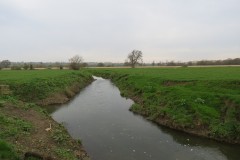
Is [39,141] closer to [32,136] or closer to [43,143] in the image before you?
[43,143]

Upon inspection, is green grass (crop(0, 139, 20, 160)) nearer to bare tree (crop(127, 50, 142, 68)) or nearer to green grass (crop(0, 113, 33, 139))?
green grass (crop(0, 113, 33, 139))

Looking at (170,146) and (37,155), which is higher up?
(37,155)

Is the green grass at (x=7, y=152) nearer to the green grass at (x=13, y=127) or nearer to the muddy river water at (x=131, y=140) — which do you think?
the green grass at (x=13, y=127)

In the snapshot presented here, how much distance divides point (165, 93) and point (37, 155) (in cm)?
1962

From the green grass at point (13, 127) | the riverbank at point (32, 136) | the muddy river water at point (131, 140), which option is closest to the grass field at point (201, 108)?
the muddy river water at point (131, 140)

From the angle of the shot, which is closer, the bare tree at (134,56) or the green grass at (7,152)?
the green grass at (7,152)

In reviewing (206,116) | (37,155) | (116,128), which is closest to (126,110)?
(116,128)

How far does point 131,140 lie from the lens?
64.8ft

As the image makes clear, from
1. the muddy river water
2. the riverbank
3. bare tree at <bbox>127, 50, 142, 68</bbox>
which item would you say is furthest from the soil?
bare tree at <bbox>127, 50, 142, 68</bbox>

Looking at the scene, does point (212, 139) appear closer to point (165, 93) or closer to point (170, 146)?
point (170, 146)

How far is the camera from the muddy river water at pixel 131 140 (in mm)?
17031

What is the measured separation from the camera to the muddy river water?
55.9ft

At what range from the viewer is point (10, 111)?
22750 millimetres

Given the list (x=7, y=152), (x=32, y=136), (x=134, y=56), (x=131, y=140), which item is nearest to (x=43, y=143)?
(x=32, y=136)
